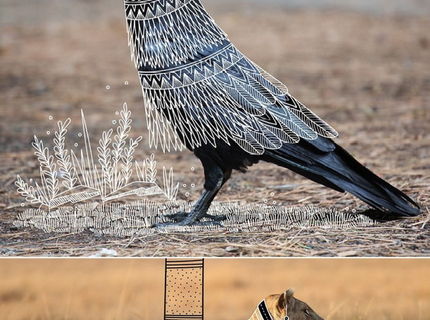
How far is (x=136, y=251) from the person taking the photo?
3945 millimetres

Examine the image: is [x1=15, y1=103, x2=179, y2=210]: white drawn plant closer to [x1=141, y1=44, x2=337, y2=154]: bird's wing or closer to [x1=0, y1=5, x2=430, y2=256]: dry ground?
[x1=0, y1=5, x2=430, y2=256]: dry ground

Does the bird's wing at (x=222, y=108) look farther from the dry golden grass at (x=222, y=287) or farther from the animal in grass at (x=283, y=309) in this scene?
the animal in grass at (x=283, y=309)

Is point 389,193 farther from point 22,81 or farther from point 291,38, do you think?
point 22,81

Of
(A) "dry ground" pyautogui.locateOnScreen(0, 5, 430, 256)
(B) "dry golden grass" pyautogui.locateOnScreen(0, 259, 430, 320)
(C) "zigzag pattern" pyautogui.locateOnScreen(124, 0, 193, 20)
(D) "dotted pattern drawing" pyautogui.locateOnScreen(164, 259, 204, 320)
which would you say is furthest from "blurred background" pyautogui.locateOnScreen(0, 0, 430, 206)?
(C) "zigzag pattern" pyautogui.locateOnScreen(124, 0, 193, 20)

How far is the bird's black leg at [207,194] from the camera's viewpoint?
3.85 m

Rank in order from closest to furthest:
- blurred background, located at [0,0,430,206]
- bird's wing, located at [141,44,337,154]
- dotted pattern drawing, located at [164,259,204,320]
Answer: bird's wing, located at [141,44,337,154]
dotted pattern drawing, located at [164,259,204,320]
blurred background, located at [0,0,430,206]

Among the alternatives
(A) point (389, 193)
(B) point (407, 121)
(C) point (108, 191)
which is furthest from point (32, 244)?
(B) point (407, 121)

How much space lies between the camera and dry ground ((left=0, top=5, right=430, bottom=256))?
3.93 meters

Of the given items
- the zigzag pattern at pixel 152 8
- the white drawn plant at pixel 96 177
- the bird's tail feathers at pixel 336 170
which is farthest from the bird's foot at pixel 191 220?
the zigzag pattern at pixel 152 8

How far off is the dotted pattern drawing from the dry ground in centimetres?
7

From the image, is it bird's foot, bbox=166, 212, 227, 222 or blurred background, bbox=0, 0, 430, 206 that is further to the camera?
blurred background, bbox=0, 0, 430, 206

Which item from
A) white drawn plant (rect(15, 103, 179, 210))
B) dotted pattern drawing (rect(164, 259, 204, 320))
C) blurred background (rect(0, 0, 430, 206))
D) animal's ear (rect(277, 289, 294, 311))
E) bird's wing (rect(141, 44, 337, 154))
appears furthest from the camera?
blurred background (rect(0, 0, 430, 206))

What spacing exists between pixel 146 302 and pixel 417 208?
1.46 m

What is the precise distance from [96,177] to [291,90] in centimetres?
181
